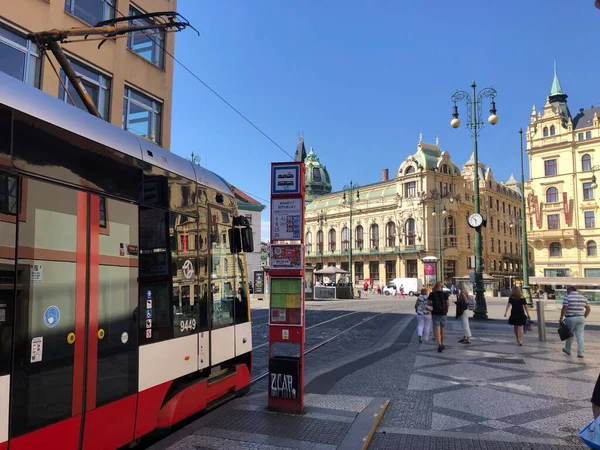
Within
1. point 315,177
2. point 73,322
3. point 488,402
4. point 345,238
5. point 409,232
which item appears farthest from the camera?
point 315,177

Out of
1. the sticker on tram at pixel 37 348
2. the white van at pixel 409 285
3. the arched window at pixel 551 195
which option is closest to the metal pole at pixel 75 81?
the sticker on tram at pixel 37 348

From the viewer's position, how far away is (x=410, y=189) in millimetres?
72500

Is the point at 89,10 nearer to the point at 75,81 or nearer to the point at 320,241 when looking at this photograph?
the point at 75,81

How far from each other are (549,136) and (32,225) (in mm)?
68783

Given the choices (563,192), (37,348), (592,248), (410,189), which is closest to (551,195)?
(563,192)

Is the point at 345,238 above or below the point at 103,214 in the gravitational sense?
above

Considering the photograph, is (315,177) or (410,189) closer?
(410,189)

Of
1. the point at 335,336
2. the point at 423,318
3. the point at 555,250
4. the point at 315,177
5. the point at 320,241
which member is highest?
the point at 315,177

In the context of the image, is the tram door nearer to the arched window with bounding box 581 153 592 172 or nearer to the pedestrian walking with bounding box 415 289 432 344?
the pedestrian walking with bounding box 415 289 432 344

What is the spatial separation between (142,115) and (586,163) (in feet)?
193

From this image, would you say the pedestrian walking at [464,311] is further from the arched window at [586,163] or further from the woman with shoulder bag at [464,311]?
the arched window at [586,163]

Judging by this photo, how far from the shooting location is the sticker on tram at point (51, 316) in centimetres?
359

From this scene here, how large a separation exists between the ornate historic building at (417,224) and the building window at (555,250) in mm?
11938

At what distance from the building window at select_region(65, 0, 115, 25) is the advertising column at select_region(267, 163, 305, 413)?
35.5 feet
